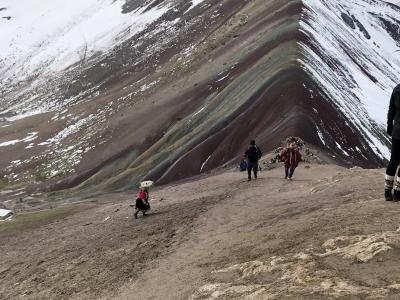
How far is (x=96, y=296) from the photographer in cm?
1175

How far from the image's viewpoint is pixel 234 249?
11.7 meters

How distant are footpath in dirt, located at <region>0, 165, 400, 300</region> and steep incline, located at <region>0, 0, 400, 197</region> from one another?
12.4 metres

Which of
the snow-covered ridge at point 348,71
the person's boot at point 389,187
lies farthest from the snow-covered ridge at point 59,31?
the person's boot at point 389,187

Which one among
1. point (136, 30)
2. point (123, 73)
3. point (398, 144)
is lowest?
point (398, 144)

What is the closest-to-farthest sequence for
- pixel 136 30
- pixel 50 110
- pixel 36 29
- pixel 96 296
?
pixel 96 296 < pixel 50 110 < pixel 136 30 < pixel 36 29

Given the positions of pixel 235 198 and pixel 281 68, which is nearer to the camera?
pixel 235 198

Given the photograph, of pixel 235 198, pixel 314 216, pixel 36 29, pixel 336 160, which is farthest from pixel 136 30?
pixel 314 216

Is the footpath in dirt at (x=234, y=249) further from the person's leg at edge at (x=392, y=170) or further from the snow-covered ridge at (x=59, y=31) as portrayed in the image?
the snow-covered ridge at (x=59, y=31)

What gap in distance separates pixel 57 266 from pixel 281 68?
91.7 feet

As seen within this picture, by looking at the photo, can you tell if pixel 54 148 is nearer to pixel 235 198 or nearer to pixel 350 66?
pixel 350 66

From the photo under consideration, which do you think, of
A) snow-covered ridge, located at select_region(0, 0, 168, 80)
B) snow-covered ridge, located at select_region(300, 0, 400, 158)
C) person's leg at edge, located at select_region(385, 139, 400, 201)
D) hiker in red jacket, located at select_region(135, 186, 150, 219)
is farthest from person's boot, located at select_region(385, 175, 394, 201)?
snow-covered ridge, located at select_region(0, 0, 168, 80)

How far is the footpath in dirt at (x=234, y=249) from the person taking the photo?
878 centimetres

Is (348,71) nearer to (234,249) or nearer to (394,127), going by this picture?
(394,127)

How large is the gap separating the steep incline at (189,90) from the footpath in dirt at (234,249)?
40.8 ft
